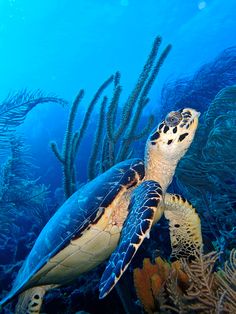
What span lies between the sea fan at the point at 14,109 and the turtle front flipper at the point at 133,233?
380 centimetres

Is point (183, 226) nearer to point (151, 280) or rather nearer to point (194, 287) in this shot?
point (151, 280)

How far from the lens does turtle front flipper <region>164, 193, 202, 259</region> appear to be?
2.41 meters

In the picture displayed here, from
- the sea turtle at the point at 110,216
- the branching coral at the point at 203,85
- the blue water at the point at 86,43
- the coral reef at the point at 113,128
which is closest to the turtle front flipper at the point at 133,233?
the sea turtle at the point at 110,216

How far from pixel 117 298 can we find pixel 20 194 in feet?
8.65

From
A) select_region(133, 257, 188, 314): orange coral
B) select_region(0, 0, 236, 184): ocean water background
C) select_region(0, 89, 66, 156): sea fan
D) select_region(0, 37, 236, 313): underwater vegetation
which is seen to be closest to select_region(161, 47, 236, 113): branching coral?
select_region(0, 37, 236, 313): underwater vegetation

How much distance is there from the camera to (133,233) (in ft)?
5.15

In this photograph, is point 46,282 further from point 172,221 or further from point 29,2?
point 29,2

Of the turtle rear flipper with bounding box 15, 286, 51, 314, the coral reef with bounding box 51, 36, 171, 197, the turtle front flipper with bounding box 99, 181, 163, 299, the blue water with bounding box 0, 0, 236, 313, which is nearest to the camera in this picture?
the turtle front flipper with bounding box 99, 181, 163, 299

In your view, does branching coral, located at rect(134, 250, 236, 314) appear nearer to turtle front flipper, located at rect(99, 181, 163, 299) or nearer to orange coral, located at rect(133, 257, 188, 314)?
orange coral, located at rect(133, 257, 188, 314)

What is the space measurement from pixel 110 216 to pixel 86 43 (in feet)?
150

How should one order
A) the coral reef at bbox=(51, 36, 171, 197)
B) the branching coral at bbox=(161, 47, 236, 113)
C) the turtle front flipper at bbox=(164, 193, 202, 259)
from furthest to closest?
1. the branching coral at bbox=(161, 47, 236, 113)
2. the coral reef at bbox=(51, 36, 171, 197)
3. the turtle front flipper at bbox=(164, 193, 202, 259)

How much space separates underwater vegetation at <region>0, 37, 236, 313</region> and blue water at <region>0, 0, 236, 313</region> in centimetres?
466

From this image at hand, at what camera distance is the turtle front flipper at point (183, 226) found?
7.92ft

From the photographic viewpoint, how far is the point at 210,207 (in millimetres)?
3271
